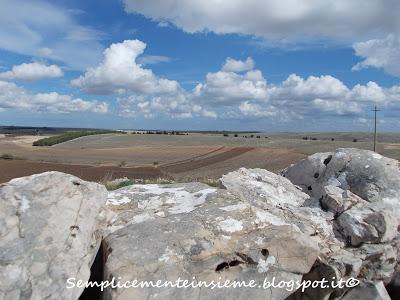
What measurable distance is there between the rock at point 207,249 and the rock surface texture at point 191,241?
1 cm

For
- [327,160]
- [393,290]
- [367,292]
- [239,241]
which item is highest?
[327,160]

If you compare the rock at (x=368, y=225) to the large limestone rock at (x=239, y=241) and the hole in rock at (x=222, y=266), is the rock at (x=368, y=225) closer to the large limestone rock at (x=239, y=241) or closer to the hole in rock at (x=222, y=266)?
the large limestone rock at (x=239, y=241)

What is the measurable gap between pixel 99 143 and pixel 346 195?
320 ft

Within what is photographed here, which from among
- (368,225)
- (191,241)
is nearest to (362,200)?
(368,225)

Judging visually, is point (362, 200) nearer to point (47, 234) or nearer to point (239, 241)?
point (239, 241)

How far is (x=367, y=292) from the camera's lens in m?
6.64

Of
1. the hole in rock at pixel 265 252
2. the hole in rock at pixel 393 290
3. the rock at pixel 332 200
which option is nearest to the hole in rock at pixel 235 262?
the hole in rock at pixel 265 252

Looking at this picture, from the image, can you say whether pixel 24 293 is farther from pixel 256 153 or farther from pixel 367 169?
pixel 256 153

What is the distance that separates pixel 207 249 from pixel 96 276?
5.03 ft

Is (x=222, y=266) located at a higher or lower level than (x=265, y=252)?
lower

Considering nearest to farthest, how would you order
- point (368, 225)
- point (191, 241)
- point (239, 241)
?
point (191, 241) → point (239, 241) → point (368, 225)

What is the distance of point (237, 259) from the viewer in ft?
20.8

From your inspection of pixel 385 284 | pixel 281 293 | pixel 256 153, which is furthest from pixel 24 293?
pixel 256 153

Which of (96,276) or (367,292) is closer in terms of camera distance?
(96,276)
